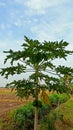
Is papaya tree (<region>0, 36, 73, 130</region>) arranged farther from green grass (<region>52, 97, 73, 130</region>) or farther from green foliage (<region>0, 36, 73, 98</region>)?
green grass (<region>52, 97, 73, 130</region>)

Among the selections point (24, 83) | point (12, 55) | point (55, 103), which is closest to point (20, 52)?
point (12, 55)

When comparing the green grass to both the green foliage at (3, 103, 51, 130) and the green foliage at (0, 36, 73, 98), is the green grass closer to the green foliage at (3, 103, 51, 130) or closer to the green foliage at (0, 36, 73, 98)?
the green foliage at (3, 103, 51, 130)

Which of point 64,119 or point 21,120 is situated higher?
point 64,119

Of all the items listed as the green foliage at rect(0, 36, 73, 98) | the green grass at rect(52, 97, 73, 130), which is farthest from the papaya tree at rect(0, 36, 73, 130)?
the green grass at rect(52, 97, 73, 130)

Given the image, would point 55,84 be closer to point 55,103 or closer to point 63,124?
point 63,124

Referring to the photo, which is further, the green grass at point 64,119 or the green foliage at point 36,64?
the green grass at point 64,119

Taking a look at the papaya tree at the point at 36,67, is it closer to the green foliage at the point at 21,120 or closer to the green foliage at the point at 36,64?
the green foliage at the point at 36,64

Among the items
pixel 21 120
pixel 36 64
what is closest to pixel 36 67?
pixel 36 64

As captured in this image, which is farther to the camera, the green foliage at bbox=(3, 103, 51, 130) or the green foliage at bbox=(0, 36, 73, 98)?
the green foliage at bbox=(3, 103, 51, 130)

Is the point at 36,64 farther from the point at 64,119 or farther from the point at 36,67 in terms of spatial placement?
the point at 64,119

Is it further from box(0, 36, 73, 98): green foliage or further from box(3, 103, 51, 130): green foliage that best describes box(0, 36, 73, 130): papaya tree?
box(3, 103, 51, 130): green foliage

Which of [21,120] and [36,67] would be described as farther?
[21,120]

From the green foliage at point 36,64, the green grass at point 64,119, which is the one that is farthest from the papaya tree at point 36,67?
the green grass at point 64,119

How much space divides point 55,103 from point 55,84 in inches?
377
